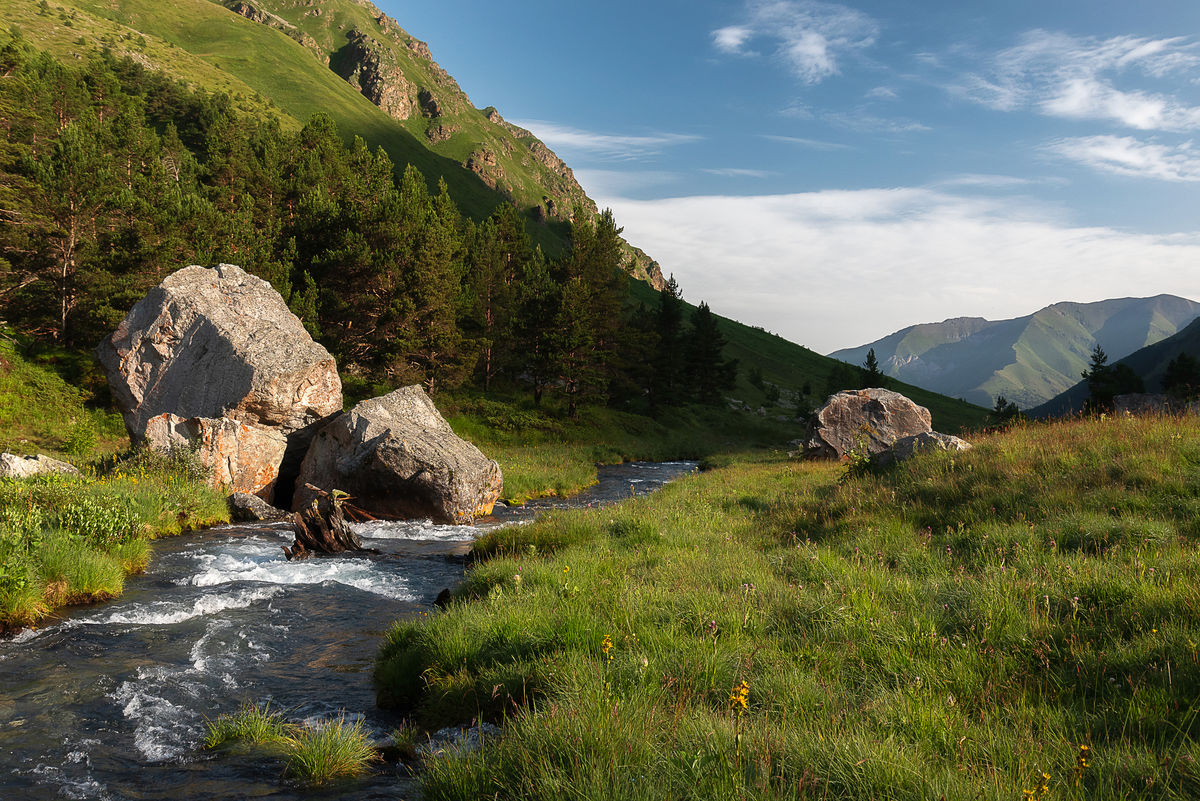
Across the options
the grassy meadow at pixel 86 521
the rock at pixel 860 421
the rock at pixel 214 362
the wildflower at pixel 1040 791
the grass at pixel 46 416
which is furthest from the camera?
the rock at pixel 860 421

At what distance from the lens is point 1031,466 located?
421 inches

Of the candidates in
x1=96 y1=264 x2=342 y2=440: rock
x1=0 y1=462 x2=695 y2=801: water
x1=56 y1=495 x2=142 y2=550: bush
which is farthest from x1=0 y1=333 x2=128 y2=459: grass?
x1=0 y1=462 x2=695 y2=801: water

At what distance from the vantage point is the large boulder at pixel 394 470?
61.7 feet

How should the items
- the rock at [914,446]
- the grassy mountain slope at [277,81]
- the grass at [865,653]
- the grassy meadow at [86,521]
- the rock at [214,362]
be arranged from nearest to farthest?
the grass at [865,653]
the grassy meadow at [86,521]
the rock at [914,446]
the rock at [214,362]
the grassy mountain slope at [277,81]

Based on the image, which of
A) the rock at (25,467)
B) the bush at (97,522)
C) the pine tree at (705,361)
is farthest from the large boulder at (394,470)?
the pine tree at (705,361)

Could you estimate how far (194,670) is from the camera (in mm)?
7238

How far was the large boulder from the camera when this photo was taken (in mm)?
18812

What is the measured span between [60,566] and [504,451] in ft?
89.5

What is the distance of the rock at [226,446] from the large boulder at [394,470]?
1.21 m

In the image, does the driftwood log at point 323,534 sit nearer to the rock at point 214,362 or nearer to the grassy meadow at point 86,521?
the grassy meadow at point 86,521

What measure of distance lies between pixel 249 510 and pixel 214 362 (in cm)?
661

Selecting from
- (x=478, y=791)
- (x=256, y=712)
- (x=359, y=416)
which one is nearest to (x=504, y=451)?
(x=359, y=416)

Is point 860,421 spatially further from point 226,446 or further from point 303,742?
point 303,742

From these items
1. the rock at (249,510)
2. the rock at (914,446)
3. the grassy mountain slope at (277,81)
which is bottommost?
the rock at (249,510)
